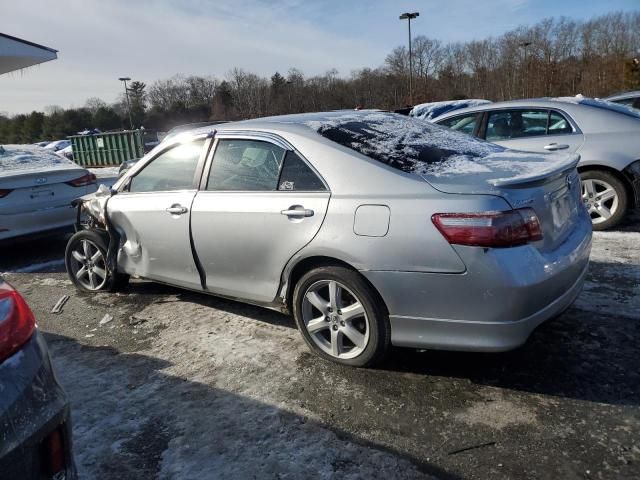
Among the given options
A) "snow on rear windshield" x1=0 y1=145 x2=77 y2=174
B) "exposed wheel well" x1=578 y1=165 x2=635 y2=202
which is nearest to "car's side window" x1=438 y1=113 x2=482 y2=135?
"exposed wheel well" x1=578 y1=165 x2=635 y2=202

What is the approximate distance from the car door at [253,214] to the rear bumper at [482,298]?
0.62 m

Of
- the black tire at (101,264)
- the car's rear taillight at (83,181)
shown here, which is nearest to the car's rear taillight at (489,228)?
the black tire at (101,264)

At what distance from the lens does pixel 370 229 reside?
2799 millimetres

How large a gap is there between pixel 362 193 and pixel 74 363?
2313 mm

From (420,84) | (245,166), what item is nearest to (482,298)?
(245,166)

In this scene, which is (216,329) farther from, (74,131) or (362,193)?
(74,131)

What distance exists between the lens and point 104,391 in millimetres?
3104

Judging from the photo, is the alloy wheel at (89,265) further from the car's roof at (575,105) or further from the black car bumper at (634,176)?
the black car bumper at (634,176)

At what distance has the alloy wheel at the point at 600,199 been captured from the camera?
5680 mm

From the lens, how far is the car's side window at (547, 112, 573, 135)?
587 centimetres

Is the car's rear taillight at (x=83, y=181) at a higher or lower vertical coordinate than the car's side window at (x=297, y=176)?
lower

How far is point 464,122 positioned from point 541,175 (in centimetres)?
418

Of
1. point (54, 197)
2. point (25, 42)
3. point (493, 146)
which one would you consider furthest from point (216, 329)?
point (25, 42)

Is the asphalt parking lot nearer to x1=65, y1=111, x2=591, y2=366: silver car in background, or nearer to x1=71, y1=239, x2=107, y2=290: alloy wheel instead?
x1=65, y1=111, x2=591, y2=366: silver car in background
